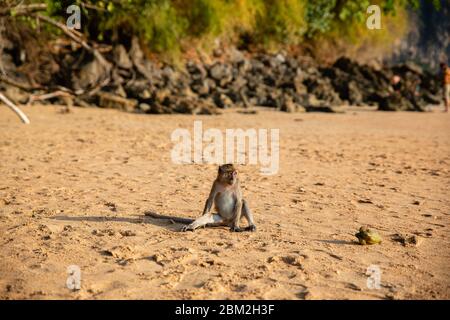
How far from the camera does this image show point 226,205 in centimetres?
521

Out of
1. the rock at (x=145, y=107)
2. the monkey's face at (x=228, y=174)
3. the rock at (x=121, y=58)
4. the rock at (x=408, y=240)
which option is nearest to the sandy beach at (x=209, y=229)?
the rock at (x=408, y=240)

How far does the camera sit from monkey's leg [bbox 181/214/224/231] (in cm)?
506

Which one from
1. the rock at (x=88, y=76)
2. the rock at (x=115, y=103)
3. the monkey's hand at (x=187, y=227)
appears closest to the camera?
the monkey's hand at (x=187, y=227)

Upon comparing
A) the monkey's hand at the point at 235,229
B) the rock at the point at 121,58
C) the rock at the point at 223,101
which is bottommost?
the monkey's hand at the point at 235,229

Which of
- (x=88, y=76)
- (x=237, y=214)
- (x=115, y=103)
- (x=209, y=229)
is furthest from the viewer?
(x=88, y=76)

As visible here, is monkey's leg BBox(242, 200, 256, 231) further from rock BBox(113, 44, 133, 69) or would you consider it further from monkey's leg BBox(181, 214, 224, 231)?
rock BBox(113, 44, 133, 69)

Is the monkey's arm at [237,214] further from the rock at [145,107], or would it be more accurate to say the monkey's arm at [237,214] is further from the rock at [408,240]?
the rock at [145,107]

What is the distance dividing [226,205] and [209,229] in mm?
298

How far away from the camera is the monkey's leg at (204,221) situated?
199 inches

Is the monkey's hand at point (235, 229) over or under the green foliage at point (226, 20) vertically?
under

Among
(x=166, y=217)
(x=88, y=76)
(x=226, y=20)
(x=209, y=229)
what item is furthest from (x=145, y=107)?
(x=209, y=229)

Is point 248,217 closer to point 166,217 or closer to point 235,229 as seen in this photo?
point 235,229

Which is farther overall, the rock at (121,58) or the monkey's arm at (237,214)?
the rock at (121,58)

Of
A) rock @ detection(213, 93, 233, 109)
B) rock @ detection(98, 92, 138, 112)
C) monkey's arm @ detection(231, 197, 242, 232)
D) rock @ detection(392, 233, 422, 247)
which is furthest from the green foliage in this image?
rock @ detection(392, 233, 422, 247)
